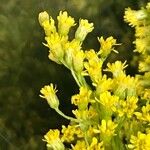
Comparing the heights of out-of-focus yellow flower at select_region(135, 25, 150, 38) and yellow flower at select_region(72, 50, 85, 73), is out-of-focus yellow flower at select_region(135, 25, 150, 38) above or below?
above

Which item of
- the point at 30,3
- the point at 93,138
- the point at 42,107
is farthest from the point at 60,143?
the point at 30,3

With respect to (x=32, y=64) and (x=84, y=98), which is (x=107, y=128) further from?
(x=32, y=64)

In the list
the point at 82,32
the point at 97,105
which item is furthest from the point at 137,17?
the point at 97,105

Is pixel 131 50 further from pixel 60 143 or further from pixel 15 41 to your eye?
pixel 60 143

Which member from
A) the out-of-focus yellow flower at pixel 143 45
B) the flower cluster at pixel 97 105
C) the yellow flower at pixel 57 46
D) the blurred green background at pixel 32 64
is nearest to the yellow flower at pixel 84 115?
the flower cluster at pixel 97 105

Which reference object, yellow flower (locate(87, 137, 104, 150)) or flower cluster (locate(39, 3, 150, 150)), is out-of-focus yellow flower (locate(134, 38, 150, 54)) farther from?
yellow flower (locate(87, 137, 104, 150))

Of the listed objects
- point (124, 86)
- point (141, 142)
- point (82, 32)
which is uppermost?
point (82, 32)

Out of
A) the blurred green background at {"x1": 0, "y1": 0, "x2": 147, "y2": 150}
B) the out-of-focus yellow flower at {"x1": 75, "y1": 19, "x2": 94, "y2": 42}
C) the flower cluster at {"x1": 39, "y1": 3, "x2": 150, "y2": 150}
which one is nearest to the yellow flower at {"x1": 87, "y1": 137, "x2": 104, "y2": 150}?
the flower cluster at {"x1": 39, "y1": 3, "x2": 150, "y2": 150}
